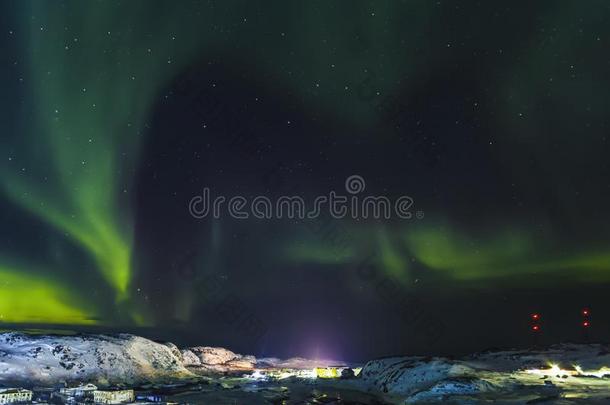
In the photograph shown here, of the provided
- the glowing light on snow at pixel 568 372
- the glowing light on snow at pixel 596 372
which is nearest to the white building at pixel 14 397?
the glowing light on snow at pixel 568 372

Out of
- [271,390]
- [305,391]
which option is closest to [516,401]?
[305,391]

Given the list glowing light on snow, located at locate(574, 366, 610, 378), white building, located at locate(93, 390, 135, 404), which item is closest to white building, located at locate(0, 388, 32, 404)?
white building, located at locate(93, 390, 135, 404)

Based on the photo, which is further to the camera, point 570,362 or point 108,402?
point 570,362

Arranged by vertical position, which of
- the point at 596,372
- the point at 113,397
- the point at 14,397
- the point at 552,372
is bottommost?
the point at 113,397

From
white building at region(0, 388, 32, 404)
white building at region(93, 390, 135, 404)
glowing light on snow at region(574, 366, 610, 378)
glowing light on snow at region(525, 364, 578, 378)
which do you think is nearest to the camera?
white building at region(93, 390, 135, 404)

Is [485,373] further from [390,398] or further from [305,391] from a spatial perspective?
[305,391]

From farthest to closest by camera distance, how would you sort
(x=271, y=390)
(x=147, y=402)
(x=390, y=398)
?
1. (x=271, y=390)
2. (x=390, y=398)
3. (x=147, y=402)

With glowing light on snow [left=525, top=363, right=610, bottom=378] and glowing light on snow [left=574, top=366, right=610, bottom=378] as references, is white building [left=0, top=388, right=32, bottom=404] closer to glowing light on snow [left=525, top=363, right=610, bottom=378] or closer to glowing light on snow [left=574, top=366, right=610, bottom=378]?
glowing light on snow [left=525, top=363, right=610, bottom=378]

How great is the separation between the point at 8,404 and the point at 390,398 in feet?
343

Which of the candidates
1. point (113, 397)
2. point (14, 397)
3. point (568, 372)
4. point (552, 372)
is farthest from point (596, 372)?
point (14, 397)

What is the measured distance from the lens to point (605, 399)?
310ft

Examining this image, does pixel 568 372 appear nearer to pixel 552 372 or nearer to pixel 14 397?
pixel 552 372

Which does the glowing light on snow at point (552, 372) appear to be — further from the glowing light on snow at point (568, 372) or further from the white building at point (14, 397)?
the white building at point (14, 397)

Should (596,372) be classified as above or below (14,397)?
above
